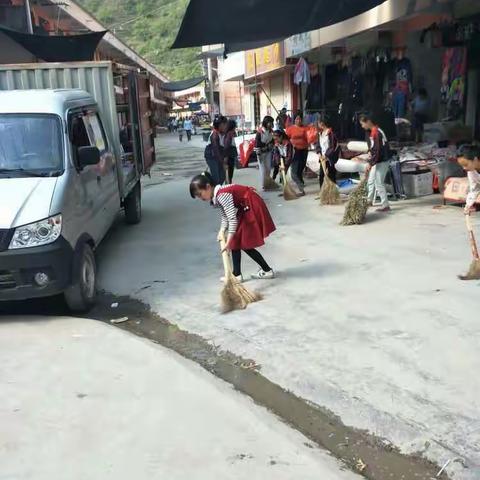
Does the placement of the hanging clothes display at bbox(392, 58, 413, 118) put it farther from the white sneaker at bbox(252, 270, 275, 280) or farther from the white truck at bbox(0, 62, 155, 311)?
the white sneaker at bbox(252, 270, 275, 280)

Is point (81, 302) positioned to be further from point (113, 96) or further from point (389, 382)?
point (113, 96)

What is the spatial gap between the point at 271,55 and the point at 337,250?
1423 centimetres

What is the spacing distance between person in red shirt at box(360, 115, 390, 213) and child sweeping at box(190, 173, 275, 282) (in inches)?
138

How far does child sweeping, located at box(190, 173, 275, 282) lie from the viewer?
201 inches

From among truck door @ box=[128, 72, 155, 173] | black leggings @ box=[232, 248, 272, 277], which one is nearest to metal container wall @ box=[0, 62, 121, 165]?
truck door @ box=[128, 72, 155, 173]

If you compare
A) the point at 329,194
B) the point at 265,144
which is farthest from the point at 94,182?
the point at 265,144

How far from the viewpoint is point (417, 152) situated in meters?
10.1

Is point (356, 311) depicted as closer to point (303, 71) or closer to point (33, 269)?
point (33, 269)

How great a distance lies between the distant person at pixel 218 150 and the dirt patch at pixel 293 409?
5834 mm

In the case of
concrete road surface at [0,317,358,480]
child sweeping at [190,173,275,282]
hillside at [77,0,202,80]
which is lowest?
concrete road surface at [0,317,358,480]

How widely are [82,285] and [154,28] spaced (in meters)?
92.1

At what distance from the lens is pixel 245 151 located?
54.4ft

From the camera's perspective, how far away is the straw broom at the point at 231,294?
507 cm

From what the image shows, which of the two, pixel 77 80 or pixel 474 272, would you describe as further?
pixel 77 80
